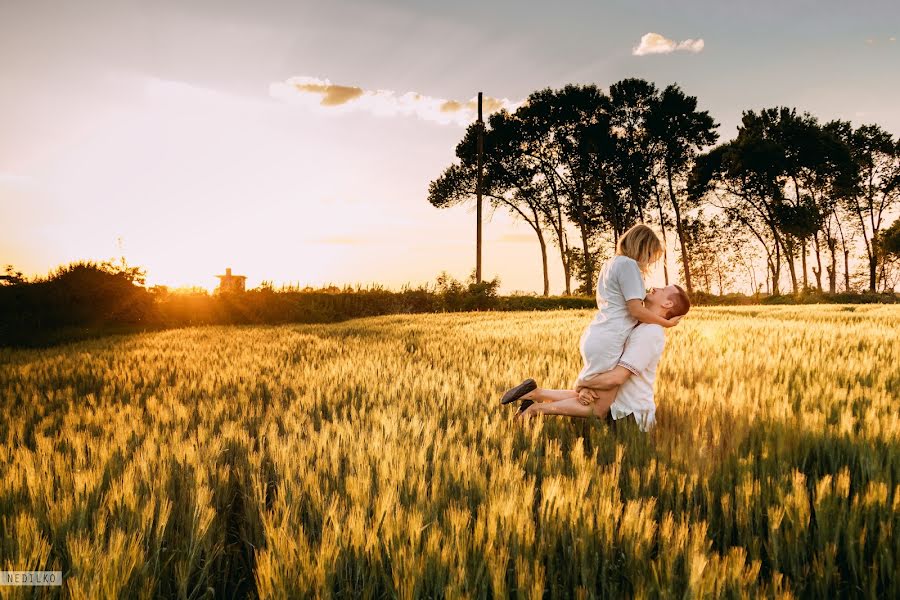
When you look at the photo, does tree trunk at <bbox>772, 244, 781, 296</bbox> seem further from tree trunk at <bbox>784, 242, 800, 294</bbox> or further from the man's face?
the man's face

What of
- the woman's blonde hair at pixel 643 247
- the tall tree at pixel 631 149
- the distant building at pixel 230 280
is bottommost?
the woman's blonde hair at pixel 643 247

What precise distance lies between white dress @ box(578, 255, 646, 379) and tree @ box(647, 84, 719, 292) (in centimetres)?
3617

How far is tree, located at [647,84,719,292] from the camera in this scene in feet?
118

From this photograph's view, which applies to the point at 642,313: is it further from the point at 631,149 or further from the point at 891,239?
the point at 891,239

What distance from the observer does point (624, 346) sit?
3.60 meters

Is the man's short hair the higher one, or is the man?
the man's short hair

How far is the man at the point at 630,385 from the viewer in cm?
339

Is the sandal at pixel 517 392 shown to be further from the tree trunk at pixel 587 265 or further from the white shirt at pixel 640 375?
the tree trunk at pixel 587 265

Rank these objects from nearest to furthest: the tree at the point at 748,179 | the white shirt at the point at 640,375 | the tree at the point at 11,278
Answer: the white shirt at the point at 640,375 → the tree at the point at 11,278 → the tree at the point at 748,179

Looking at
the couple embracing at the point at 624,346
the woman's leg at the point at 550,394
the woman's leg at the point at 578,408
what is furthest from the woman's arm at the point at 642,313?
the woman's leg at the point at 550,394

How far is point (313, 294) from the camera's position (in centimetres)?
2000

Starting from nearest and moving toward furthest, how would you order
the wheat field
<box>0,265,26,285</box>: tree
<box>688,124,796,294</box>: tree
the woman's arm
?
1. the wheat field
2. the woman's arm
3. <box>0,265,26,285</box>: tree
4. <box>688,124,796,294</box>: tree

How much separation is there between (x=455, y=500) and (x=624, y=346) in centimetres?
214

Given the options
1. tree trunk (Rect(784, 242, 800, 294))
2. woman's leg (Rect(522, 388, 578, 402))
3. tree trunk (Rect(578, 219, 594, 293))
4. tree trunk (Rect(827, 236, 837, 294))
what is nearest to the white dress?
woman's leg (Rect(522, 388, 578, 402))
